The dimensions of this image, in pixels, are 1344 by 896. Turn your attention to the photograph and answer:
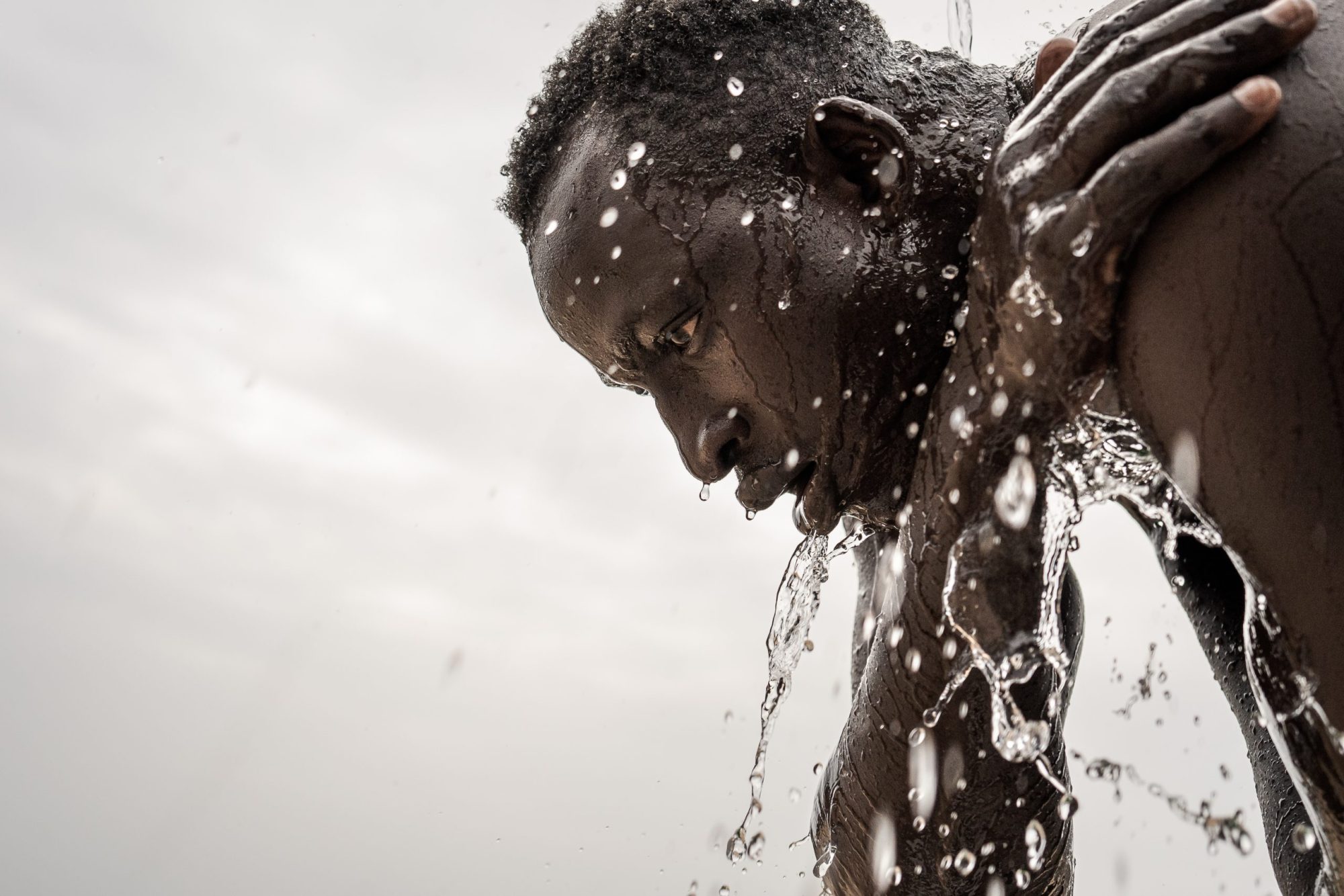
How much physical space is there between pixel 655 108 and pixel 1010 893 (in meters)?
1.58

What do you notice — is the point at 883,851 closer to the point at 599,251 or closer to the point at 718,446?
the point at 718,446

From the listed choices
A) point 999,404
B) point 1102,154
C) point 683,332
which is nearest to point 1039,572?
point 999,404

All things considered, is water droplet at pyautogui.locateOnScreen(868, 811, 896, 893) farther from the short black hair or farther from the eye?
the short black hair

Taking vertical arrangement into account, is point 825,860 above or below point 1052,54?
below

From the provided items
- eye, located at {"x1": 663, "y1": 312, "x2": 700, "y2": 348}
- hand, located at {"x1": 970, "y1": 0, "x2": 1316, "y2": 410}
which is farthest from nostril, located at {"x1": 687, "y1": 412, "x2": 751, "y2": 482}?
hand, located at {"x1": 970, "y1": 0, "x2": 1316, "y2": 410}

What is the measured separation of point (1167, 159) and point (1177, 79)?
0.11m

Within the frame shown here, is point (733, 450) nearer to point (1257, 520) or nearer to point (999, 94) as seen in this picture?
point (999, 94)

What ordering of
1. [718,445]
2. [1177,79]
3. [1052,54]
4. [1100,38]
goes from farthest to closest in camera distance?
1. [718,445]
2. [1052,54]
3. [1100,38]
4. [1177,79]

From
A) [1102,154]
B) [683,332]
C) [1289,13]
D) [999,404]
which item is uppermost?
[1289,13]

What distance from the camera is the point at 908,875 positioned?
206 cm

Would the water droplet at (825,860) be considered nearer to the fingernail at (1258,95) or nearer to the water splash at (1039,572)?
the water splash at (1039,572)

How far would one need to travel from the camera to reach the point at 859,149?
1.96 meters

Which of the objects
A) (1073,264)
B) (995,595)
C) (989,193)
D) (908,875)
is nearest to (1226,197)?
(1073,264)

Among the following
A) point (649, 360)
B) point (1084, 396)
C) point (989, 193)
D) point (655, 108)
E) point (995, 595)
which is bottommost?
point (649, 360)
